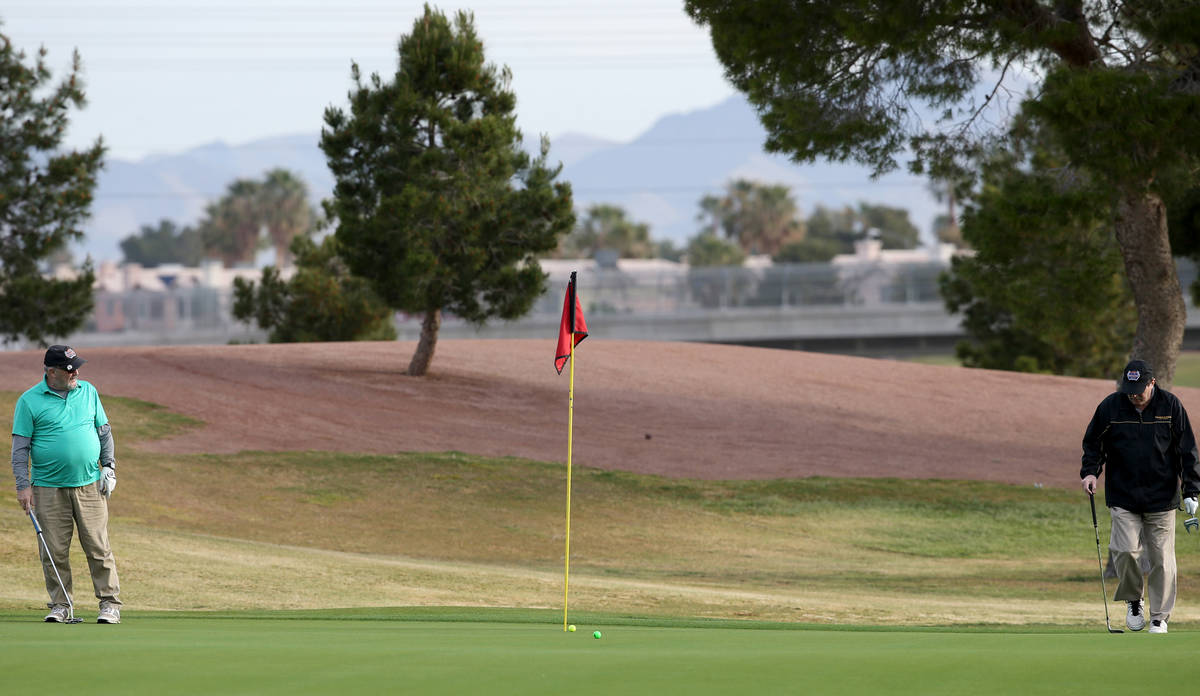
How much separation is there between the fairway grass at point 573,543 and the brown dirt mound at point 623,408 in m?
1.14

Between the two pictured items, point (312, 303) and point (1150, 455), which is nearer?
point (1150, 455)

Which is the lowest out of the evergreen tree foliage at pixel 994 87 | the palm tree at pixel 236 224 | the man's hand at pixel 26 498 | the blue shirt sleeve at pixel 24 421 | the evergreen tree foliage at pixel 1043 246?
the man's hand at pixel 26 498

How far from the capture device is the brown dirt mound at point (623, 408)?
25.8 metres

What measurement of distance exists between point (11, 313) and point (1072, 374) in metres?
29.4

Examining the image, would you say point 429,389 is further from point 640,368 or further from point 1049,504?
point 1049,504

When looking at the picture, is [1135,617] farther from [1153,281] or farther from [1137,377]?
[1153,281]

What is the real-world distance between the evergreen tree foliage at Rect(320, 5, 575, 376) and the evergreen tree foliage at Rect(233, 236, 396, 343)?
48.5ft

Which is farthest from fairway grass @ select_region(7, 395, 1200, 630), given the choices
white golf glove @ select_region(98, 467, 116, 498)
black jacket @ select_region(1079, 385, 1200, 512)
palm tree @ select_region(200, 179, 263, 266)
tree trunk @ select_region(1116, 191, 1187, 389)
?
palm tree @ select_region(200, 179, 263, 266)

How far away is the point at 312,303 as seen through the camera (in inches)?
1698

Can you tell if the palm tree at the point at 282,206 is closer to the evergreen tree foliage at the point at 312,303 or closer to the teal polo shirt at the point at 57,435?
the evergreen tree foliage at the point at 312,303

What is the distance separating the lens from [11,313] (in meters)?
28.9

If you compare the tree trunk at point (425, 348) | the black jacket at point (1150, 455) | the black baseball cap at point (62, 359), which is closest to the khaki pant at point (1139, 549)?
the black jacket at point (1150, 455)

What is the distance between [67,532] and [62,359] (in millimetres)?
1299

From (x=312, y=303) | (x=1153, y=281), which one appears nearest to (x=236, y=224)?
(x=312, y=303)
